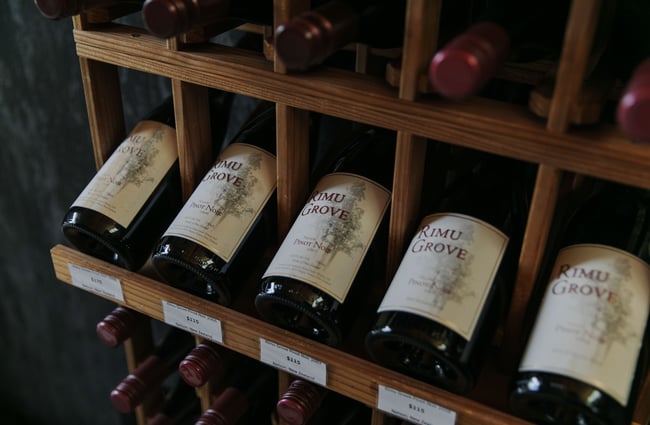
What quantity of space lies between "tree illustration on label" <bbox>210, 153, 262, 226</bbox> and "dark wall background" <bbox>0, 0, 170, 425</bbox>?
0.41 metres

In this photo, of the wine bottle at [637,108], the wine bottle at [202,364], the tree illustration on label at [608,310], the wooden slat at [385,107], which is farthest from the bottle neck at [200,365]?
the wine bottle at [637,108]

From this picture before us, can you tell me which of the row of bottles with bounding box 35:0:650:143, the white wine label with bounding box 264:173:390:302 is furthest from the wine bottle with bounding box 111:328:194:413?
the row of bottles with bounding box 35:0:650:143

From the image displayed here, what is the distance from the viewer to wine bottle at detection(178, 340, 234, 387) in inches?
29.9

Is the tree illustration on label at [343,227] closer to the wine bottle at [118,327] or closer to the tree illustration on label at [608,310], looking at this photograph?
the tree illustration on label at [608,310]

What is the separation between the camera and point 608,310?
1.73 feet

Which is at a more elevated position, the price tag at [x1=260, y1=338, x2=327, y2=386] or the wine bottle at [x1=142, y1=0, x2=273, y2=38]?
the wine bottle at [x1=142, y1=0, x2=273, y2=38]

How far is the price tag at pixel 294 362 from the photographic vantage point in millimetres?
658

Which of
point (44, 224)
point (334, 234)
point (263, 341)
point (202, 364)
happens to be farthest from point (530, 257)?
point (44, 224)

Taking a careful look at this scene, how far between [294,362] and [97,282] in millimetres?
278

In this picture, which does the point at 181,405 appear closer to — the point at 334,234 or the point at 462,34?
the point at 334,234

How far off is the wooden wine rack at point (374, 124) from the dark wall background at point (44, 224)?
0.34 m

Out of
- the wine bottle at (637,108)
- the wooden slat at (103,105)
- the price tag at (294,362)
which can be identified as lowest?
the price tag at (294,362)

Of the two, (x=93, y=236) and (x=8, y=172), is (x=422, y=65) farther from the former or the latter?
(x=8, y=172)

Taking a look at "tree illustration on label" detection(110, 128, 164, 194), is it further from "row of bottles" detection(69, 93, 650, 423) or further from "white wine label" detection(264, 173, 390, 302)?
"white wine label" detection(264, 173, 390, 302)
